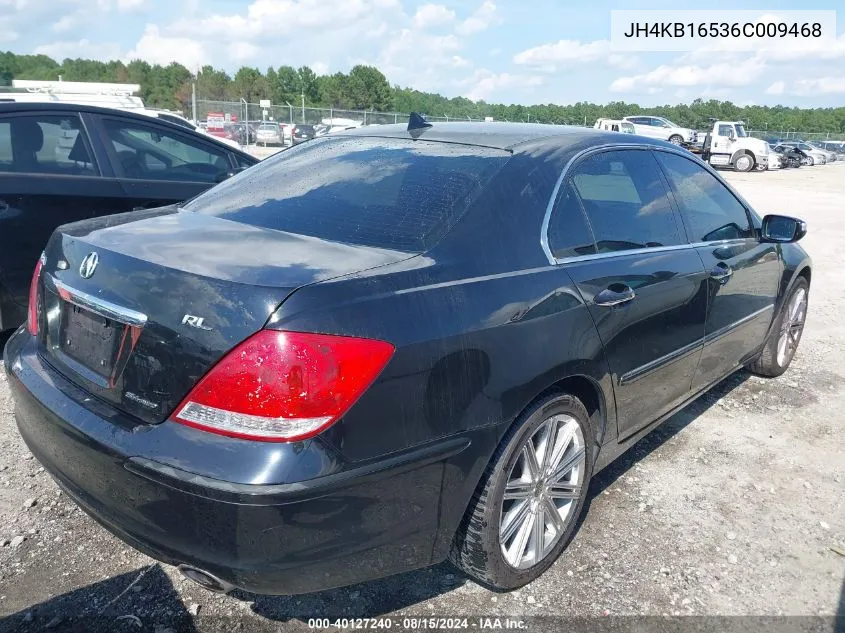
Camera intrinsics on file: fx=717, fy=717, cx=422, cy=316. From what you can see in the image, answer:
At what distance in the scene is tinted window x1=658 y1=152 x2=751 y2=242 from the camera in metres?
3.56

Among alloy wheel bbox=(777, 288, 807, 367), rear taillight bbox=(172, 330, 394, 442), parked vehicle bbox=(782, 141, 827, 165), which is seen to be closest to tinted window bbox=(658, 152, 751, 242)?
alloy wheel bbox=(777, 288, 807, 367)

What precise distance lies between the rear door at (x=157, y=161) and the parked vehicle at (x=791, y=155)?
38374mm

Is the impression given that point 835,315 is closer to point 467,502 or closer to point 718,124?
point 467,502

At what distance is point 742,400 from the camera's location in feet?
15.1

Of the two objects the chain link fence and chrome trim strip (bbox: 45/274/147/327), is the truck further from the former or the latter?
chrome trim strip (bbox: 45/274/147/327)

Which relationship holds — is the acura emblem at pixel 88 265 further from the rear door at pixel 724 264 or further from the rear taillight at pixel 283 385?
the rear door at pixel 724 264

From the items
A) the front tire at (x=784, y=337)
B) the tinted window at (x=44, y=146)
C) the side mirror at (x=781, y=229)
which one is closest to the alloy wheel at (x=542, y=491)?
the side mirror at (x=781, y=229)

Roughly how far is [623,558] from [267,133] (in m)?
35.1

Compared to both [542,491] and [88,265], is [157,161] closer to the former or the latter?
[88,265]

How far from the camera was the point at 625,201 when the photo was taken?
3.16 meters

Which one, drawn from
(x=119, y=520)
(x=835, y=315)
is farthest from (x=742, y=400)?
(x=119, y=520)

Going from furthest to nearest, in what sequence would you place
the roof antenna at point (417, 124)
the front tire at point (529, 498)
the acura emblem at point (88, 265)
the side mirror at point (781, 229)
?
the side mirror at point (781, 229), the roof antenna at point (417, 124), the front tire at point (529, 498), the acura emblem at point (88, 265)

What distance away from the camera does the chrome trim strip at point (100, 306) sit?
6.64 feet

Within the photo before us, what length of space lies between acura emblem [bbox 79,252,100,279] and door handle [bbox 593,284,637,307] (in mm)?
1714
